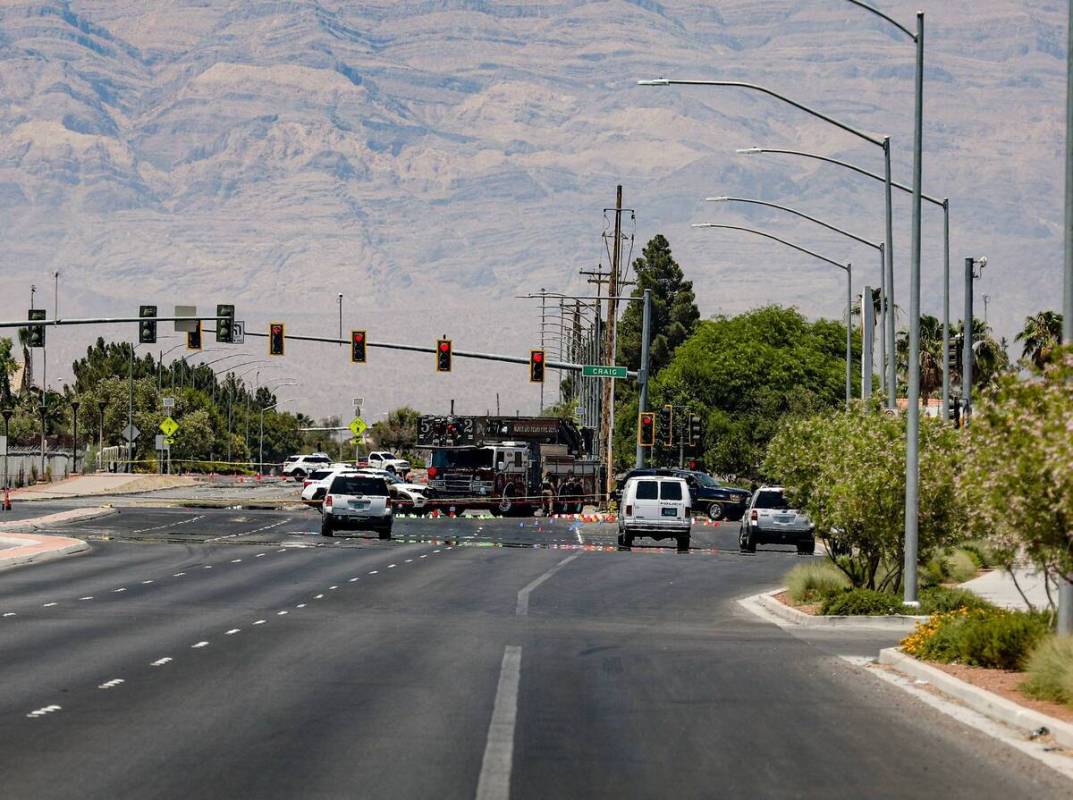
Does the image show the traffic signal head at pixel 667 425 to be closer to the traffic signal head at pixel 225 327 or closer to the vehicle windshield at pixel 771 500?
the traffic signal head at pixel 225 327

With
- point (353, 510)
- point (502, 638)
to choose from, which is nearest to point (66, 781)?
point (502, 638)

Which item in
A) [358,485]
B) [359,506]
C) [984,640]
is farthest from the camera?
[358,485]

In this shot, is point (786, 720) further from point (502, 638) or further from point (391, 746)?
point (502, 638)

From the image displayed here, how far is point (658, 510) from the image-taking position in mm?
49719

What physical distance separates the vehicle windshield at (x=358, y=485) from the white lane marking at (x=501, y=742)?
3225 cm

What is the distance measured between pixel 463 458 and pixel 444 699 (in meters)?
49.4

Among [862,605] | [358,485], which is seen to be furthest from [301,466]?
[862,605]

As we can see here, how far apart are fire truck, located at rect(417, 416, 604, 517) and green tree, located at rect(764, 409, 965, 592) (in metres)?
35.6

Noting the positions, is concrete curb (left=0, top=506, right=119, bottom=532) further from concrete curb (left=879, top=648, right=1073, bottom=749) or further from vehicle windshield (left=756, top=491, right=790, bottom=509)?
concrete curb (left=879, top=648, right=1073, bottom=749)

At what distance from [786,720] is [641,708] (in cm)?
152

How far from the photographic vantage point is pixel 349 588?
33.9 metres

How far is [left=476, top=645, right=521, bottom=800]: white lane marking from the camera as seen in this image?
12227 mm

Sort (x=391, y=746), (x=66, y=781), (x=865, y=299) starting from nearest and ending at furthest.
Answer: (x=66, y=781) < (x=391, y=746) < (x=865, y=299)

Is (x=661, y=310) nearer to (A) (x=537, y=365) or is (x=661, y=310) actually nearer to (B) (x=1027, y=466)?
(A) (x=537, y=365)
